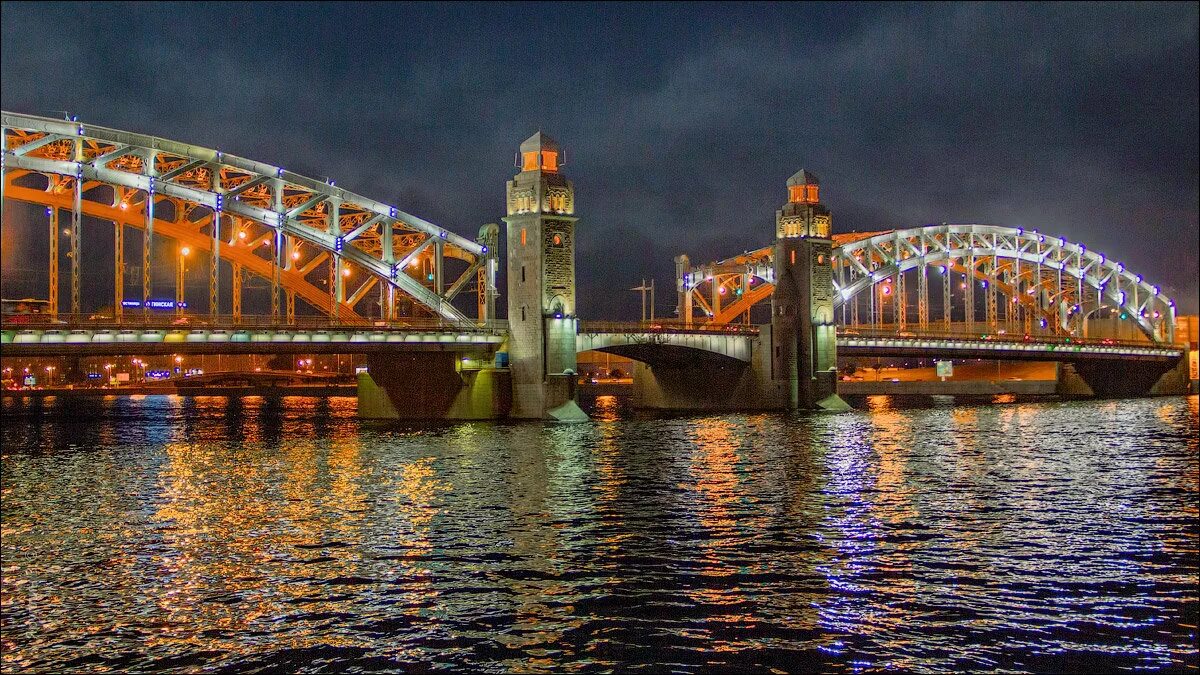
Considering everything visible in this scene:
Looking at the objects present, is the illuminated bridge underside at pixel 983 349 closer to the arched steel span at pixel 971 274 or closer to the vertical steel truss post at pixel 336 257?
the arched steel span at pixel 971 274

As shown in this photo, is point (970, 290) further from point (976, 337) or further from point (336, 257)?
point (336, 257)

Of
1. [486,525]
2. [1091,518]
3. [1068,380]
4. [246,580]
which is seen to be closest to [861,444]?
[1091,518]

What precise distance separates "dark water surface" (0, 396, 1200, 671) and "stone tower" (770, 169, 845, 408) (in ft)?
125

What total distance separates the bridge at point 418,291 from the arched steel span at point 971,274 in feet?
1.60

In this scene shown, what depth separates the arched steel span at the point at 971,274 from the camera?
352 feet

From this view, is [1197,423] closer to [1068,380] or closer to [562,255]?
[562,255]

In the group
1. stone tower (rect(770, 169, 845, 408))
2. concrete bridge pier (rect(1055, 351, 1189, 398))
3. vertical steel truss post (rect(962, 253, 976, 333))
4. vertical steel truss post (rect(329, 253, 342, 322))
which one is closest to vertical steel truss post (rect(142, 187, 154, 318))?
vertical steel truss post (rect(329, 253, 342, 322))

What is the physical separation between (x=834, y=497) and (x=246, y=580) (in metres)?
18.5

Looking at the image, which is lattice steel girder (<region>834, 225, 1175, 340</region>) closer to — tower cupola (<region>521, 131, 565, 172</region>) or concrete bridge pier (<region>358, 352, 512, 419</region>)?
tower cupola (<region>521, 131, 565, 172</region>)

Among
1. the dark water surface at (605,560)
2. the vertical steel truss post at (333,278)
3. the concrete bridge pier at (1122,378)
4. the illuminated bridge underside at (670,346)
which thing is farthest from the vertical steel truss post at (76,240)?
the concrete bridge pier at (1122,378)

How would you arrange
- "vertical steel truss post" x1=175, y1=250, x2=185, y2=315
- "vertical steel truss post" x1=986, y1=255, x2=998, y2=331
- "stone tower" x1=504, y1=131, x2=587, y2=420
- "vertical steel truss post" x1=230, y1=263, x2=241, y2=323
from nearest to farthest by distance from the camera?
"vertical steel truss post" x1=175, y1=250, x2=185, y2=315 < "vertical steel truss post" x1=230, y1=263, x2=241, y2=323 < "stone tower" x1=504, y1=131, x2=587, y2=420 < "vertical steel truss post" x1=986, y1=255, x2=998, y2=331

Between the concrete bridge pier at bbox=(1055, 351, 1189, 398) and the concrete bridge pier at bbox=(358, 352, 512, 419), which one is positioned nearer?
the concrete bridge pier at bbox=(358, 352, 512, 419)

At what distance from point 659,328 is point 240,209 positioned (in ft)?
98.5

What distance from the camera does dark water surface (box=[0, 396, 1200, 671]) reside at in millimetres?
17812
